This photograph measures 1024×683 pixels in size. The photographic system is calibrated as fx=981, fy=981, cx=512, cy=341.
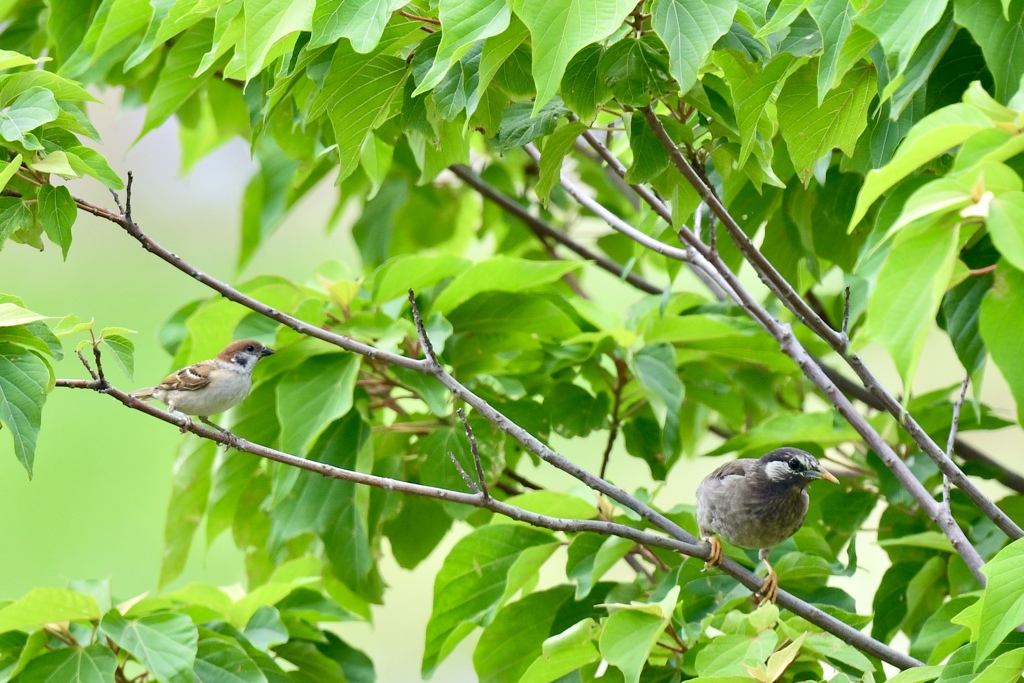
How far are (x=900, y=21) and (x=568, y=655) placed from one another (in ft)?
5.44

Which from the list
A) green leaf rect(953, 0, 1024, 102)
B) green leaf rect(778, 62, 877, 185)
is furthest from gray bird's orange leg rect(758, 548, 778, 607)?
green leaf rect(953, 0, 1024, 102)

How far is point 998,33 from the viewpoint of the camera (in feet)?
6.01

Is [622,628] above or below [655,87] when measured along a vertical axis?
below

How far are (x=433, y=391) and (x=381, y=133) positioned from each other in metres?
0.87

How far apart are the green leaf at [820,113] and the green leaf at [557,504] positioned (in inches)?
45.3

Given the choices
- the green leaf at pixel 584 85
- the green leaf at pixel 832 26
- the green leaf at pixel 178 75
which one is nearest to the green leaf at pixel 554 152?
the green leaf at pixel 584 85

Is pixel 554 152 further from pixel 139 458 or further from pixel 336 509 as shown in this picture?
pixel 139 458

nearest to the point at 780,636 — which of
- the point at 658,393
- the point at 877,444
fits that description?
the point at 877,444

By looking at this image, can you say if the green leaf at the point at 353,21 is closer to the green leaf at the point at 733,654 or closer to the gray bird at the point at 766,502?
the green leaf at the point at 733,654

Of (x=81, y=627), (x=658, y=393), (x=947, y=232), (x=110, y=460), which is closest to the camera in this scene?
(x=947, y=232)

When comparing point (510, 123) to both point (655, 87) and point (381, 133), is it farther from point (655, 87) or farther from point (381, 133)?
point (381, 133)

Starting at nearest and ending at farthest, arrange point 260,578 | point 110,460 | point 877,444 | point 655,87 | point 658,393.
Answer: point 655,87
point 877,444
point 658,393
point 260,578
point 110,460

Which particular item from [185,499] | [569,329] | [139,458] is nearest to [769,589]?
[569,329]

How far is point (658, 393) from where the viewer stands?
3.30 m
